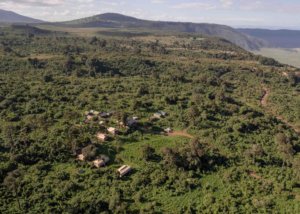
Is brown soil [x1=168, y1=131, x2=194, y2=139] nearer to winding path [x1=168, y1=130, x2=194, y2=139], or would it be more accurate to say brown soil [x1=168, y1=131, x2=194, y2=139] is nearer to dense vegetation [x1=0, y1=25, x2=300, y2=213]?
winding path [x1=168, y1=130, x2=194, y2=139]

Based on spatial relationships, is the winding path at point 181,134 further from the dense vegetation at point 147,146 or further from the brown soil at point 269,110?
the brown soil at point 269,110

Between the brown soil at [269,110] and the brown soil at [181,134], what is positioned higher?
the brown soil at [181,134]

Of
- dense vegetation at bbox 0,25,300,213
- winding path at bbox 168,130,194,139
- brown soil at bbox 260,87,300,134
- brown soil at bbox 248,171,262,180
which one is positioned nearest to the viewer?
dense vegetation at bbox 0,25,300,213

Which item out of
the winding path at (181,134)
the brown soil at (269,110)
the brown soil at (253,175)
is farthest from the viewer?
the brown soil at (269,110)

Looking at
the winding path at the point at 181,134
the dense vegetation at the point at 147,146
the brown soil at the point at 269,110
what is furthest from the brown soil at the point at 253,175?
the brown soil at the point at 269,110

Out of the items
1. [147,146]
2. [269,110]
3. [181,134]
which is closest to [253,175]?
[181,134]

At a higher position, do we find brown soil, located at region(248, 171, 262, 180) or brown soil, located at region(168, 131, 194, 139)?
brown soil, located at region(168, 131, 194, 139)

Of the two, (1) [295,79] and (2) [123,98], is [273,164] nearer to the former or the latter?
(2) [123,98]

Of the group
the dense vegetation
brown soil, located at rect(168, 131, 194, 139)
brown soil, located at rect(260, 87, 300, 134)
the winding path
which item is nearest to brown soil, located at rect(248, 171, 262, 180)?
the dense vegetation

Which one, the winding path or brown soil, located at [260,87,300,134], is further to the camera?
brown soil, located at [260,87,300,134]
